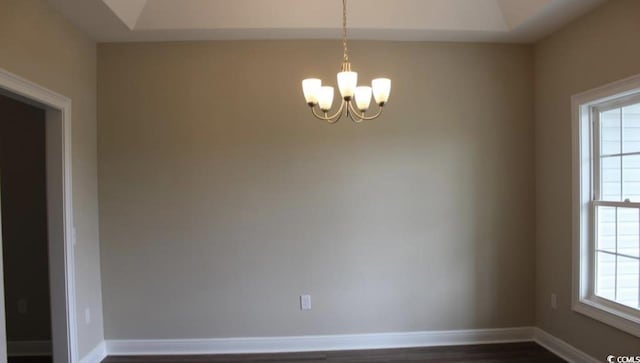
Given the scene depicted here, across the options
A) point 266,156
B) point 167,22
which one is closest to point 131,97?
point 167,22

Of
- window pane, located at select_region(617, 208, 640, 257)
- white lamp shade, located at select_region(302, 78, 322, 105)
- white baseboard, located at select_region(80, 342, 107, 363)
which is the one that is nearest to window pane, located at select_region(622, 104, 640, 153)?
window pane, located at select_region(617, 208, 640, 257)

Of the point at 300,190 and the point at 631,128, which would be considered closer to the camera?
the point at 631,128

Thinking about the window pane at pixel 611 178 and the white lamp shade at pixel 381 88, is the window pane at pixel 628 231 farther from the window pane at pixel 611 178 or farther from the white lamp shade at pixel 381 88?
the white lamp shade at pixel 381 88

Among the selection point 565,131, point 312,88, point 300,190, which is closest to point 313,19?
Answer: point 312,88

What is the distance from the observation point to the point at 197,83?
3.00m

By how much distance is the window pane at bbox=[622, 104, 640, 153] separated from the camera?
2365 mm

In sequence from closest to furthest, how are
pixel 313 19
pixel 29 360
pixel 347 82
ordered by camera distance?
pixel 347 82
pixel 313 19
pixel 29 360

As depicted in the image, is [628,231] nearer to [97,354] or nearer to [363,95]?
[363,95]

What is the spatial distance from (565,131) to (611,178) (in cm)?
49

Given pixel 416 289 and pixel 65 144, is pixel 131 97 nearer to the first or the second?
pixel 65 144

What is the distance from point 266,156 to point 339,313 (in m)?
1.56

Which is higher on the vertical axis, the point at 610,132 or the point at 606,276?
the point at 610,132

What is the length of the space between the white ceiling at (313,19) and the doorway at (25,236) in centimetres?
109

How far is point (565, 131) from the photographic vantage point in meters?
2.79
